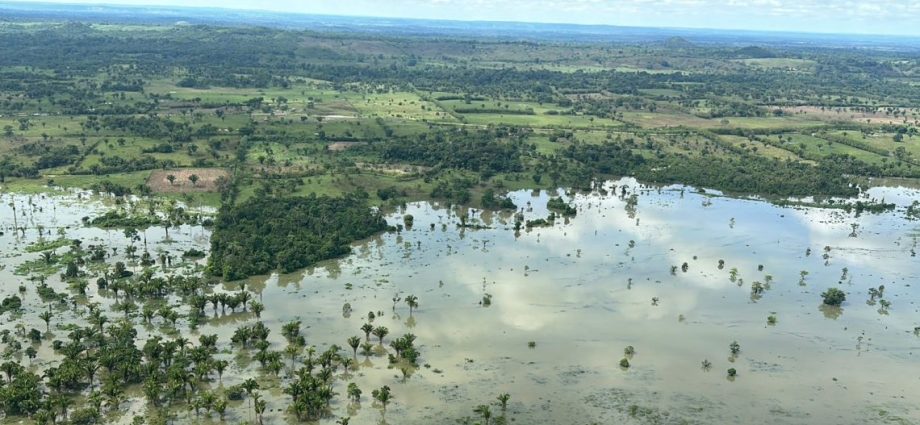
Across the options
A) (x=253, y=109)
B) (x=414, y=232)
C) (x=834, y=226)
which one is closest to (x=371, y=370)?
(x=414, y=232)

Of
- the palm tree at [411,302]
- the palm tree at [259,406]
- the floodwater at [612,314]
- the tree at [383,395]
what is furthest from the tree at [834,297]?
the palm tree at [259,406]

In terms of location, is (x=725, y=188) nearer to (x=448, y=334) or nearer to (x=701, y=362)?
(x=701, y=362)

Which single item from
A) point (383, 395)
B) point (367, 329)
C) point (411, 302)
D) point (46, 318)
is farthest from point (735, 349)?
point (46, 318)

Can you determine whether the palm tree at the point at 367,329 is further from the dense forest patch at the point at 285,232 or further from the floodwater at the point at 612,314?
the dense forest patch at the point at 285,232

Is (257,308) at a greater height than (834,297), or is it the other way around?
(834,297)

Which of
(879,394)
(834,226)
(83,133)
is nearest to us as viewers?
(879,394)

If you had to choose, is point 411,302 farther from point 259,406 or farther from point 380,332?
point 259,406
